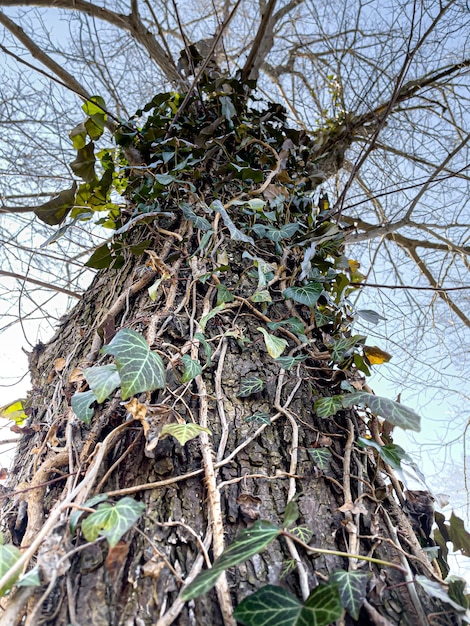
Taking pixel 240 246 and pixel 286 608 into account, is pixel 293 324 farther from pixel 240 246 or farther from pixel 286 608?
pixel 286 608

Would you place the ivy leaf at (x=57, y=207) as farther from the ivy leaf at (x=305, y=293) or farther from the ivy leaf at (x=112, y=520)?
the ivy leaf at (x=112, y=520)

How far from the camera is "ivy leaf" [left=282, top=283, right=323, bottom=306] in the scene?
0.81 meters

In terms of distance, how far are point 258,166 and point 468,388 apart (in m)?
1.17

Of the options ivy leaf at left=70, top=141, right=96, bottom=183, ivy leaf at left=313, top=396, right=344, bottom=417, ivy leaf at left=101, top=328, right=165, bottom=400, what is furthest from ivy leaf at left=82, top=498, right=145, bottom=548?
ivy leaf at left=70, top=141, right=96, bottom=183

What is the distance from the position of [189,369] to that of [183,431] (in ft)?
0.37

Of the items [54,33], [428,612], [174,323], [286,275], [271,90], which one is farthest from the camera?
[271,90]

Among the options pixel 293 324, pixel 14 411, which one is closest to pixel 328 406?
pixel 293 324

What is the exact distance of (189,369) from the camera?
1.99 ft

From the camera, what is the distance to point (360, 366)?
0.73 m

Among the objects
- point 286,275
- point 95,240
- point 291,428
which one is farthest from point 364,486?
point 95,240

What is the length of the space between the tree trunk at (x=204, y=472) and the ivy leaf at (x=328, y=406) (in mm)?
14

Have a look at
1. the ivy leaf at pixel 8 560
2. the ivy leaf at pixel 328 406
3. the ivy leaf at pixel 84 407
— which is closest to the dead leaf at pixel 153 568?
the ivy leaf at pixel 8 560

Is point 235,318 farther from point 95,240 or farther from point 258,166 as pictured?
→ point 95,240

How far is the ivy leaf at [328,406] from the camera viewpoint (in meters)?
0.65
